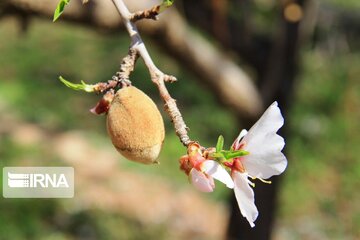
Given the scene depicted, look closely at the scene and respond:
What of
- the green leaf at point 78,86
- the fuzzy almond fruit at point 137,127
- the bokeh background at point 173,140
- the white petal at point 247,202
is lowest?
the white petal at point 247,202

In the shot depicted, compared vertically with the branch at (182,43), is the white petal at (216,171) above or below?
below

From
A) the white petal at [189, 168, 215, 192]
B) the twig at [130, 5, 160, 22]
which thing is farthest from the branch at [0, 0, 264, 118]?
the white petal at [189, 168, 215, 192]

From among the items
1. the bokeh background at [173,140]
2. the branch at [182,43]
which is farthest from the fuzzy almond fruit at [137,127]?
the bokeh background at [173,140]

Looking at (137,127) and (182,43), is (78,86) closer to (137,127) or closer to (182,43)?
(137,127)

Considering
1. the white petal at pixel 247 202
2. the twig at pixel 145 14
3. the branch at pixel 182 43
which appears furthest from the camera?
the branch at pixel 182 43

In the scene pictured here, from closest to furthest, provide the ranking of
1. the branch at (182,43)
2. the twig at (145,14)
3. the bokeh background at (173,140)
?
the twig at (145,14)
the branch at (182,43)
the bokeh background at (173,140)

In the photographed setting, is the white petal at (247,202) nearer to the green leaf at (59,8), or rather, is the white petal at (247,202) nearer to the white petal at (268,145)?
the white petal at (268,145)

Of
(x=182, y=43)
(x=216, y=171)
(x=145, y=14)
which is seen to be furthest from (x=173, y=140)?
(x=216, y=171)

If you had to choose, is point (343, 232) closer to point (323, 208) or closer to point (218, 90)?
point (323, 208)

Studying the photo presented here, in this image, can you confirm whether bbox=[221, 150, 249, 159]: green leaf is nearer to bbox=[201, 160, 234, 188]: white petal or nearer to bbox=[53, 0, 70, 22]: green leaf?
bbox=[201, 160, 234, 188]: white petal
